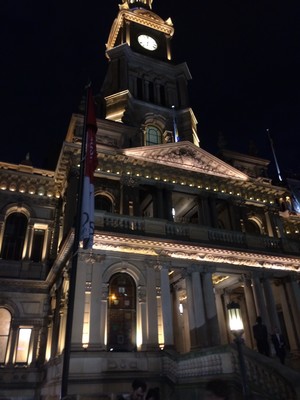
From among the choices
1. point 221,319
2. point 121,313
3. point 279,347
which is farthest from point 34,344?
point 279,347

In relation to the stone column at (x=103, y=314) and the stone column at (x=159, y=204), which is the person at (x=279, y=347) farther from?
the stone column at (x=159, y=204)

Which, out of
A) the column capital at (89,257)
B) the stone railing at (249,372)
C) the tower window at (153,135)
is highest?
the tower window at (153,135)

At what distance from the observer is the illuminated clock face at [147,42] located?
3769 centimetres

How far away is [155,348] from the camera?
52.6 ft

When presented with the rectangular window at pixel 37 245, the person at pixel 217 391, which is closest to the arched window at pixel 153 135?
the rectangular window at pixel 37 245

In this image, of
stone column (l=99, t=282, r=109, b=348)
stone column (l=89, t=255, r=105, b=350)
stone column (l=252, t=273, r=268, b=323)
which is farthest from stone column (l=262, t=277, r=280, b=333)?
stone column (l=89, t=255, r=105, b=350)

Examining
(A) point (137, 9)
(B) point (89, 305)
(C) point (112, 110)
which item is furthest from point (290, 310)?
(A) point (137, 9)

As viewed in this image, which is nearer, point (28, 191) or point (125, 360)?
point (125, 360)

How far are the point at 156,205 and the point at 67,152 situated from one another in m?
6.59

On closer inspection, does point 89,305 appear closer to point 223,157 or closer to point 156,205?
point 156,205

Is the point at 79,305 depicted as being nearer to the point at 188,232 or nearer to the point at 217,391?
the point at 188,232

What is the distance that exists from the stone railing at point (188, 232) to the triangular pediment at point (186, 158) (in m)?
5.34

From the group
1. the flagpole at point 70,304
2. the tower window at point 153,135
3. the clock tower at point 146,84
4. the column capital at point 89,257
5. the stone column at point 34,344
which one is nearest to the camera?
the flagpole at point 70,304

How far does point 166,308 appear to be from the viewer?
17.2m
